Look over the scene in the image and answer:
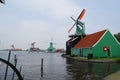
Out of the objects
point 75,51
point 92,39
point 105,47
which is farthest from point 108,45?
point 75,51

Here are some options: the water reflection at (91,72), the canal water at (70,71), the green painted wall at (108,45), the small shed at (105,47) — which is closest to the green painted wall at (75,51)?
the small shed at (105,47)

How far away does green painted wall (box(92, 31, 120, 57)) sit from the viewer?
2333 inches

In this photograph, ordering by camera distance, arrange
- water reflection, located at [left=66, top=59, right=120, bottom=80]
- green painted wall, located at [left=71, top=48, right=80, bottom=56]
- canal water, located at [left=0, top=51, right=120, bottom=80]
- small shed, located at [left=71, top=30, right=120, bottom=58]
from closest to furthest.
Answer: water reflection, located at [left=66, top=59, right=120, bottom=80] → canal water, located at [left=0, top=51, right=120, bottom=80] → small shed, located at [left=71, top=30, right=120, bottom=58] → green painted wall, located at [left=71, top=48, right=80, bottom=56]

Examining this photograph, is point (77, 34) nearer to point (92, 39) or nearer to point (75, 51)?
point (75, 51)

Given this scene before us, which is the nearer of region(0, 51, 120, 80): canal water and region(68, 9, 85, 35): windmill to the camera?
region(0, 51, 120, 80): canal water

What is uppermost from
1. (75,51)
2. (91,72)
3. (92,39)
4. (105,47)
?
(92,39)

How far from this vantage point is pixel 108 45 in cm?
6031

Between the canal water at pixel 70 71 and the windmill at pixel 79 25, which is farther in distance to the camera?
the windmill at pixel 79 25

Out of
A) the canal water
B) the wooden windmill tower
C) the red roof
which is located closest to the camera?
the canal water

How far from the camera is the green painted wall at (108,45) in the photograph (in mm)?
59247

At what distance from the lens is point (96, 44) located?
59094 millimetres

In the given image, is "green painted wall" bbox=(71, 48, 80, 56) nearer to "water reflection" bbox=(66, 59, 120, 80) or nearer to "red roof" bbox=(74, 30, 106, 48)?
"red roof" bbox=(74, 30, 106, 48)

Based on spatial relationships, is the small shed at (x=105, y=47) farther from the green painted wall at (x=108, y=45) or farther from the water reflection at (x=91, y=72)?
the water reflection at (x=91, y=72)

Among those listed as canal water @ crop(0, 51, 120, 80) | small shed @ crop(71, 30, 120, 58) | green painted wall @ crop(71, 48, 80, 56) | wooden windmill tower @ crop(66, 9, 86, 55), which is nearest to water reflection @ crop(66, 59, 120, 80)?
canal water @ crop(0, 51, 120, 80)
